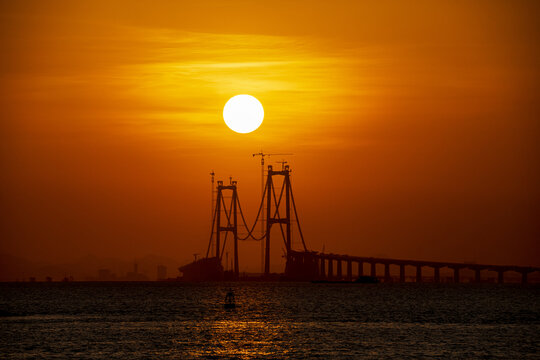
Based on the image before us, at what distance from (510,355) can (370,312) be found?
43683mm

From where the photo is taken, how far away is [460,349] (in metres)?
59.3

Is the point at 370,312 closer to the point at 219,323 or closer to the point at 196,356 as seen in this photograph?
the point at 219,323

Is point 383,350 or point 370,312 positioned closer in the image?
point 383,350

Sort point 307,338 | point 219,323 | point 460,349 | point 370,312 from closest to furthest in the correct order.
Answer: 1. point 460,349
2. point 307,338
3. point 219,323
4. point 370,312

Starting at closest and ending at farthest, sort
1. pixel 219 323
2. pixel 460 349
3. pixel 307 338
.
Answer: pixel 460 349
pixel 307 338
pixel 219 323

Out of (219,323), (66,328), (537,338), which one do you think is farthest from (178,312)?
(537,338)

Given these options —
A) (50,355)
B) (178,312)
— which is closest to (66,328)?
(50,355)

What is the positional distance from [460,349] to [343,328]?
1735cm

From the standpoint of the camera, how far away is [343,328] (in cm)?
7550

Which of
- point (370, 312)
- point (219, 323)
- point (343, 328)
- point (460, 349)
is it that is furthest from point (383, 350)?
point (370, 312)

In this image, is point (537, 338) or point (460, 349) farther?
point (537, 338)

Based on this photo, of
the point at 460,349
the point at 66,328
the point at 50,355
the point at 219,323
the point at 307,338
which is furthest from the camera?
the point at 219,323

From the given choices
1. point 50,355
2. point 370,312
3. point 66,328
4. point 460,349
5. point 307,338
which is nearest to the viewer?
point 50,355

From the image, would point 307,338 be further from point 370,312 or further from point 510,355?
point 370,312
